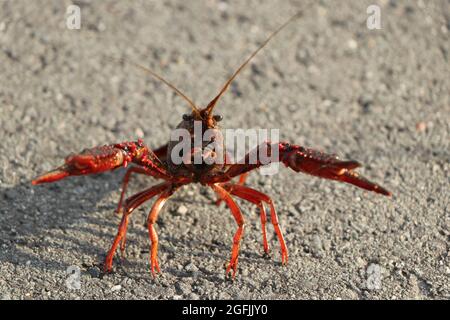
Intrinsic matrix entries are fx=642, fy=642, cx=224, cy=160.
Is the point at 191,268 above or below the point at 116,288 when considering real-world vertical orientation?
above

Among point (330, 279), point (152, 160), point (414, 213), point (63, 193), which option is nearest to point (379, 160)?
point (414, 213)

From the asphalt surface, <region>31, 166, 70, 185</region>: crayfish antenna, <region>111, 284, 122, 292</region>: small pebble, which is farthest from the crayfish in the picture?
the asphalt surface

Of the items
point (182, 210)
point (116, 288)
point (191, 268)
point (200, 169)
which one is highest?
point (200, 169)

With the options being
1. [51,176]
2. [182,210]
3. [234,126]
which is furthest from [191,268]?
[234,126]

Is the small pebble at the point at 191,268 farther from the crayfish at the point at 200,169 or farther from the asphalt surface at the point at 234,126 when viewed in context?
the crayfish at the point at 200,169

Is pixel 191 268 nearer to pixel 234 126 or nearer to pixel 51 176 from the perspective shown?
pixel 51 176

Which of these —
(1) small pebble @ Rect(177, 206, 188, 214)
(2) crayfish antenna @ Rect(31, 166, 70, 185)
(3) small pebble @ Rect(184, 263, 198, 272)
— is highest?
(2) crayfish antenna @ Rect(31, 166, 70, 185)

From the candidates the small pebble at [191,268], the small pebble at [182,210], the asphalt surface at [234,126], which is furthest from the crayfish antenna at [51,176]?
the small pebble at [182,210]

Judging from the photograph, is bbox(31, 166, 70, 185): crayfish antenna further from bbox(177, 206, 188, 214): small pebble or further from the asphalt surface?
bbox(177, 206, 188, 214): small pebble
